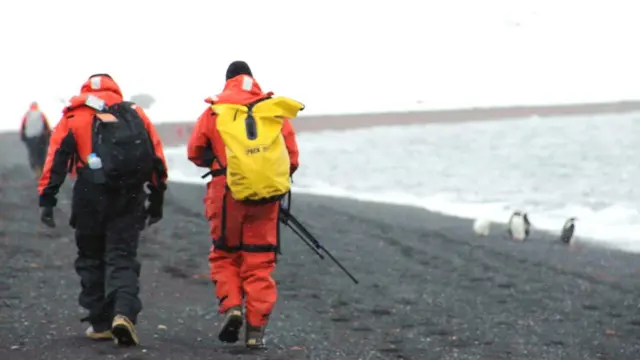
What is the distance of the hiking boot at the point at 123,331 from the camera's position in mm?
5691

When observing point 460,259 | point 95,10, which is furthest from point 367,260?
point 95,10

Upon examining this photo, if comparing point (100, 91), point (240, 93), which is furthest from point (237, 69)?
point (100, 91)

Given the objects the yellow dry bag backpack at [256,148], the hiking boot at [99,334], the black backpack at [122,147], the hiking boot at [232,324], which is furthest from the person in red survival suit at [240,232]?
the hiking boot at [99,334]

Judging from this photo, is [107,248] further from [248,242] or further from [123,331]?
[248,242]

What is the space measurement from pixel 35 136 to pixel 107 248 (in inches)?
517

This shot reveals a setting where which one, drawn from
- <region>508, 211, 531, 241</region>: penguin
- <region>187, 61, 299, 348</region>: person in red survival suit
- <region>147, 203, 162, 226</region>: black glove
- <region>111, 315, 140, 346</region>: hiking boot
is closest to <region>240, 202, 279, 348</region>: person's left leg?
<region>187, 61, 299, 348</region>: person in red survival suit

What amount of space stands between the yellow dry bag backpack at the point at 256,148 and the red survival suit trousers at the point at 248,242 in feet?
0.47

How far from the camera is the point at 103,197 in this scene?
582 centimetres

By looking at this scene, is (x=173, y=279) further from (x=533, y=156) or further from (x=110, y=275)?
(x=533, y=156)

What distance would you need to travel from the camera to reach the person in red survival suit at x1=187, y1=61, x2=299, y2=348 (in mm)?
5980

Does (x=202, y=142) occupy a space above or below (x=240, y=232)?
above

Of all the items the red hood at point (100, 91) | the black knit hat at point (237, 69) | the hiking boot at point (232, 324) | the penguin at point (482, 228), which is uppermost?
the black knit hat at point (237, 69)

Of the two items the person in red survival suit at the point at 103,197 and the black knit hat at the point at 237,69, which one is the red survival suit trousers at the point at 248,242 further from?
the black knit hat at the point at 237,69

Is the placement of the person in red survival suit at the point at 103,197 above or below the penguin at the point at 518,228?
above
